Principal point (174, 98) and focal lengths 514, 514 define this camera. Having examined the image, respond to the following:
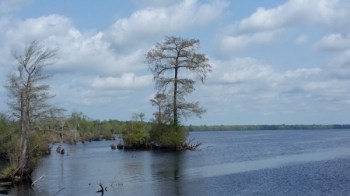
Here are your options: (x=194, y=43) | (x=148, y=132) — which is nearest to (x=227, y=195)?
(x=194, y=43)

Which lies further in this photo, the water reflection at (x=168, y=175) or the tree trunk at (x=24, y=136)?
the tree trunk at (x=24, y=136)

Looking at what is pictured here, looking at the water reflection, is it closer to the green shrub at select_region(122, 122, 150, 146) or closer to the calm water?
the calm water

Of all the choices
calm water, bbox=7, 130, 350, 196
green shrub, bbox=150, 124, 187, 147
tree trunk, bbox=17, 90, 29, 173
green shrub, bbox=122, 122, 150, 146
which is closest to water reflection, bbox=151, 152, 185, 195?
calm water, bbox=7, 130, 350, 196

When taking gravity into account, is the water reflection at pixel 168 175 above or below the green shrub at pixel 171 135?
below

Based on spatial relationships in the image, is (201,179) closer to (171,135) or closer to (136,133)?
(171,135)

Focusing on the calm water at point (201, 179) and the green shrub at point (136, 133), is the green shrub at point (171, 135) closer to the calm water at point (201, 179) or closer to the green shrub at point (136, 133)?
the green shrub at point (136, 133)

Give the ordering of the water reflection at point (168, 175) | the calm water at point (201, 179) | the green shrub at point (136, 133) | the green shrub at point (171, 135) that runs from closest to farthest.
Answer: the calm water at point (201, 179) → the water reflection at point (168, 175) → the green shrub at point (171, 135) → the green shrub at point (136, 133)


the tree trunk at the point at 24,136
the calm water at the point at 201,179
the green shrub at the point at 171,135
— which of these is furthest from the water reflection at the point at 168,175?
the green shrub at the point at 171,135

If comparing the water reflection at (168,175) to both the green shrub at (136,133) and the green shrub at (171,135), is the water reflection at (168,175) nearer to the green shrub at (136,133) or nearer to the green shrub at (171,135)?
the green shrub at (171,135)

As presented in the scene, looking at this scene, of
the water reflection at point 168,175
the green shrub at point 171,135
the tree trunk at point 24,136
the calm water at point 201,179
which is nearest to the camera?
the calm water at point 201,179

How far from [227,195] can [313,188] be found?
5.76m

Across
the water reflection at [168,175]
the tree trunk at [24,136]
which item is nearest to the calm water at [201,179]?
the water reflection at [168,175]

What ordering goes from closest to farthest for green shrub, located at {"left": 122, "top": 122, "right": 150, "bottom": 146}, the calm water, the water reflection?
the calm water < the water reflection < green shrub, located at {"left": 122, "top": 122, "right": 150, "bottom": 146}

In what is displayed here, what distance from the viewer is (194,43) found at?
2625 inches
